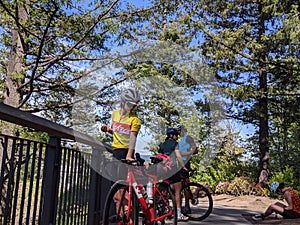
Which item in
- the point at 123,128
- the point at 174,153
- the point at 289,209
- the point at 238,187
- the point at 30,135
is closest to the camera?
the point at 123,128

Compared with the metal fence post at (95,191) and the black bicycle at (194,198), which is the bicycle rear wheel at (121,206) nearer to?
the metal fence post at (95,191)

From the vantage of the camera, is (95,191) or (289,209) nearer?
(95,191)

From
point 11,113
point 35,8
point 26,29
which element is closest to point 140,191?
point 11,113

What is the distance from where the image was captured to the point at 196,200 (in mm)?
5195

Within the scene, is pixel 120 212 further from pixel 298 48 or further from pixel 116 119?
pixel 298 48

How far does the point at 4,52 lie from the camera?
7051mm

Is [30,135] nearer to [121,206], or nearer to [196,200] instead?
[196,200]

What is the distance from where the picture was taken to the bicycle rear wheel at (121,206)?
9.73 feet

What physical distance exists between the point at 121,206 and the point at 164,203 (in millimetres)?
807

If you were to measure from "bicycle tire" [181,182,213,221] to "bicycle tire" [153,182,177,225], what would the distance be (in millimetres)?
1279

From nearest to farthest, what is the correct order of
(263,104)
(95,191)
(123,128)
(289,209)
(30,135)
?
(123,128) < (95,191) < (289,209) < (30,135) < (263,104)

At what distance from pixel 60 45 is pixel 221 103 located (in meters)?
7.99

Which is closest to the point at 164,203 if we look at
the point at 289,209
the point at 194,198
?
the point at 194,198

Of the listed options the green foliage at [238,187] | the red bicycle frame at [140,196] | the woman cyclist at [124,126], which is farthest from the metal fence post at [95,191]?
the green foliage at [238,187]
